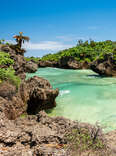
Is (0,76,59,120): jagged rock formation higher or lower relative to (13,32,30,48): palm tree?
lower

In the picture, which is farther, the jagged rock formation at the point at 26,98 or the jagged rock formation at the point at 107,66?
the jagged rock formation at the point at 107,66

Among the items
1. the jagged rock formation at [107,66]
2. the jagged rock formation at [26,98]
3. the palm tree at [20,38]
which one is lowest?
the jagged rock formation at [26,98]

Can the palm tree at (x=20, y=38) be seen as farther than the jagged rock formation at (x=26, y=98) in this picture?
Yes

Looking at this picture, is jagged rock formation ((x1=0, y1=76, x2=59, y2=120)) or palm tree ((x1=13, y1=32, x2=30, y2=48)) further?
palm tree ((x1=13, y1=32, x2=30, y2=48))

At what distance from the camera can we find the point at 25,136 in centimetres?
284

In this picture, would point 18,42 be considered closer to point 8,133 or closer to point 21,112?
point 21,112

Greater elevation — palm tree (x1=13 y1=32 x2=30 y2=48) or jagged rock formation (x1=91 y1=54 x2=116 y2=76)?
palm tree (x1=13 y1=32 x2=30 y2=48)

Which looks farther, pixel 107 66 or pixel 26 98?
pixel 107 66

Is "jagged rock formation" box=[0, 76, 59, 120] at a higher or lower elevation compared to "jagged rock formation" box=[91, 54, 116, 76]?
lower

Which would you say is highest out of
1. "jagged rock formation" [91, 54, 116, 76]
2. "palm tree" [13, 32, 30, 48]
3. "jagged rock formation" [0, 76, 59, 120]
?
"palm tree" [13, 32, 30, 48]

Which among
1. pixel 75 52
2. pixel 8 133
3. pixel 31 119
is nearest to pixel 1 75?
pixel 31 119

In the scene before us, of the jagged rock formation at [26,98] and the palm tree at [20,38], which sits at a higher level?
the palm tree at [20,38]

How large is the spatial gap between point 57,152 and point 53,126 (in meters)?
1.04

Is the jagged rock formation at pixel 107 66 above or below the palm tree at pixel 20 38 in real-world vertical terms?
below
